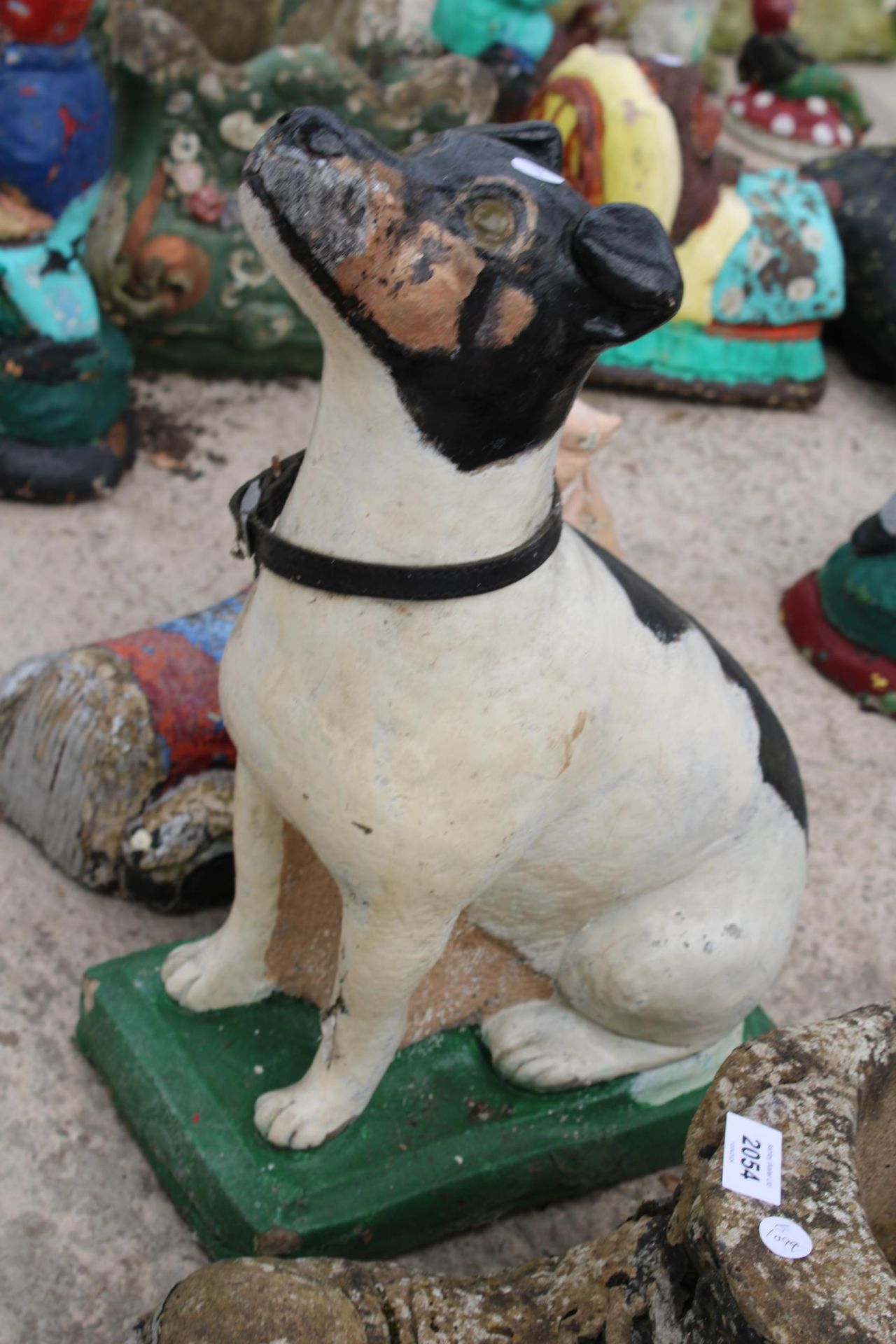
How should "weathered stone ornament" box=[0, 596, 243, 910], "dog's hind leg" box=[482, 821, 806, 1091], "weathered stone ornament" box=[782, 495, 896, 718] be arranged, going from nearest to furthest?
"dog's hind leg" box=[482, 821, 806, 1091]
"weathered stone ornament" box=[0, 596, 243, 910]
"weathered stone ornament" box=[782, 495, 896, 718]

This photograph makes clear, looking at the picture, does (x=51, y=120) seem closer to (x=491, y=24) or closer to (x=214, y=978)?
(x=214, y=978)

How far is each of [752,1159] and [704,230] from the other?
3.28 metres

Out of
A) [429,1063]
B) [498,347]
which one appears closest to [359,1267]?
[429,1063]

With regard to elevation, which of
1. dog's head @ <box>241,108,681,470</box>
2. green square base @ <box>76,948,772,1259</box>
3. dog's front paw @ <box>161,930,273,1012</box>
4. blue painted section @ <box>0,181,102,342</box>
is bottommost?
green square base @ <box>76,948,772,1259</box>

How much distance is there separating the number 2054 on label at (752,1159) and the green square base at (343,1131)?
61 centimetres

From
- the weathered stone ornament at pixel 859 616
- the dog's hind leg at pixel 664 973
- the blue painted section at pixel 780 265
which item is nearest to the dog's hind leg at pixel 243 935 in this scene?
the dog's hind leg at pixel 664 973

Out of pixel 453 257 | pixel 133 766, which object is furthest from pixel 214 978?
pixel 453 257

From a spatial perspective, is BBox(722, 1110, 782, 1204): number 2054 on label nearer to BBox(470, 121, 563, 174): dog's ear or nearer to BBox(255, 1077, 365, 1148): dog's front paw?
BBox(255, 1077, 365, 1148): dog's front paw

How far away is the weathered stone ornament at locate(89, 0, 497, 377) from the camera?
334cm

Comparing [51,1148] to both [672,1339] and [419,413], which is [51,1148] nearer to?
[672,1339]

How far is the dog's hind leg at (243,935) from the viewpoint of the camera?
1725mm

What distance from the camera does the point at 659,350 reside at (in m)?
4.11

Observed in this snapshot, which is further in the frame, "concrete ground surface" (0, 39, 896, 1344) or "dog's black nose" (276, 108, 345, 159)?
"concrete ground surface" (0, 39, 896, 1344)

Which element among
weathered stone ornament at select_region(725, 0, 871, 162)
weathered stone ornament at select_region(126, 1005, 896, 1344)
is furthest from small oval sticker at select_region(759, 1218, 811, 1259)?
weathered stone ornament at select_region(725, 0, 871, 162)
